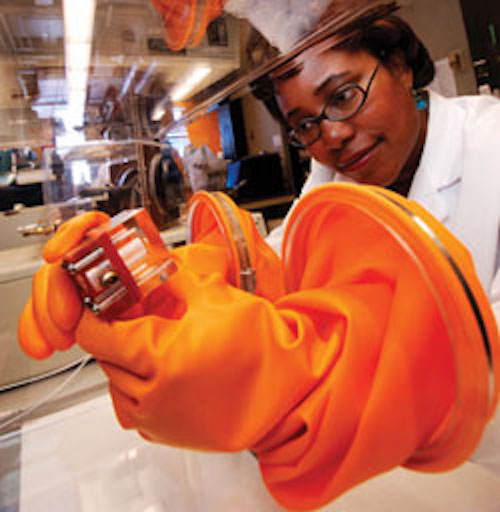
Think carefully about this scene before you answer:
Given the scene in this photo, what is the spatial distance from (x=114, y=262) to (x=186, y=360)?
0.24 ft

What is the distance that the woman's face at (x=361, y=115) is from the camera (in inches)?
23.3

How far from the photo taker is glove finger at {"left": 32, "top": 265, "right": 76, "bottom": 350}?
0.83ft

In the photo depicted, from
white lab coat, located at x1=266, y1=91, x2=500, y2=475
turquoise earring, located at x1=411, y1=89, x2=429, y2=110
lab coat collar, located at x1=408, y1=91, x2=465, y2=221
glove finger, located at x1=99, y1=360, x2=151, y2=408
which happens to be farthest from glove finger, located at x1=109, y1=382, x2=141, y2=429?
turquoise earring, located at x1=411, y1=89, x2=429, y2=110

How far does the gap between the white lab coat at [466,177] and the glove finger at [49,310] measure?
0.37 meters

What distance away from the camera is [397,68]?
0.70 m

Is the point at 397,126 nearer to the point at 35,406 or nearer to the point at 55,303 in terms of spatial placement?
the point at 55,303

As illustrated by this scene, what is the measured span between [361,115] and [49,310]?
573 millimetres

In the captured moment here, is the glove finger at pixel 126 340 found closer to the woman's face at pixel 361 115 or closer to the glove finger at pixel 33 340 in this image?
the glove finger at pixel 33 340

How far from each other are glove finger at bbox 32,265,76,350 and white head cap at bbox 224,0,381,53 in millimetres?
442

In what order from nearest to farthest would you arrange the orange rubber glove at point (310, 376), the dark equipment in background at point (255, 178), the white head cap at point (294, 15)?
1. the orange rubber glove at point (310, 376)
2. the white head cap at point (294, 15)
3. the dark equipment in background at point (255, 178)

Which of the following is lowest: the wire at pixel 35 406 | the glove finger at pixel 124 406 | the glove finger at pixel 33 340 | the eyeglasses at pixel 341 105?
the wire at pixel 35 406

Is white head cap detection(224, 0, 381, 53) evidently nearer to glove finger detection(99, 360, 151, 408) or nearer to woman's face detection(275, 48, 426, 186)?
woman's face detection(275, 48, 426, 186)

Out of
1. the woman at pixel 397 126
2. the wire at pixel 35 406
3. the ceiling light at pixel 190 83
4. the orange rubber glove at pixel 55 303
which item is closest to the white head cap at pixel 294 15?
the woman at pixel 397 126

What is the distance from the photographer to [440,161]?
0.69 metres
